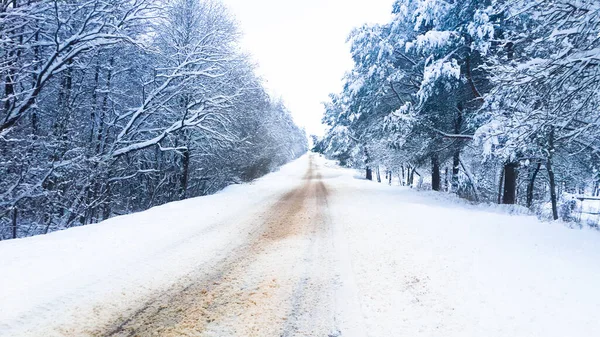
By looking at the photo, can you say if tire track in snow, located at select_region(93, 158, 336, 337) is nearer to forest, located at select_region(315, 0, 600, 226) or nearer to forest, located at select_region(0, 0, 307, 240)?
forest, located at select_region(0, 0, 307, 240)

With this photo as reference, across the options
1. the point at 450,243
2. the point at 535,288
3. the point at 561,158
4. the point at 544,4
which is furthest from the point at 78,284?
the point at 561,158

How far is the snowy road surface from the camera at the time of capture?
3.17m

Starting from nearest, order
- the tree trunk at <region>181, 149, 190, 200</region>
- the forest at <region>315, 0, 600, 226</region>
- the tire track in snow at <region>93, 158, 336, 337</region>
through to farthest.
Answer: the tire track in snow at <region>93, 158, 336, 337</region>
the forest at <region>315, 0, 600, 226</region>
the tree trunk at <region>181, 149, 190, 200</region>

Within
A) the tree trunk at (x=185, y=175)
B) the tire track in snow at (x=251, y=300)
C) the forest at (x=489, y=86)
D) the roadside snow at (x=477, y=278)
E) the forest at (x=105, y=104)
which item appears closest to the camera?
the tire track in snow at (x=251, y=300)

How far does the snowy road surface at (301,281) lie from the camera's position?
3.17 meters

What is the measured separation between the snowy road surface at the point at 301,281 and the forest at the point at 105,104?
337cm

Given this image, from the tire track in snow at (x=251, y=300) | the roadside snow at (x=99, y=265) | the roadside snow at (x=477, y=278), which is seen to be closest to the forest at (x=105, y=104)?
the roadside snow at (x=99, y=265)

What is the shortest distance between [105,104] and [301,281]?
12.6m

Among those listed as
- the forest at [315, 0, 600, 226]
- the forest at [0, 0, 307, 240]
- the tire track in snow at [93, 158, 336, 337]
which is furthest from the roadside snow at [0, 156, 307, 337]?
the forest at [315, 0, 600, 226]

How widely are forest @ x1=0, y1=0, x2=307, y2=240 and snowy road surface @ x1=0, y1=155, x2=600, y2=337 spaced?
11.1 feet

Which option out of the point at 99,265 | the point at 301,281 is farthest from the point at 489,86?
the point at 99,265

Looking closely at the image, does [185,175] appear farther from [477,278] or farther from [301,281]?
[477,278]

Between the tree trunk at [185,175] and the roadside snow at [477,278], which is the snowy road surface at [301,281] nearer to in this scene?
the roadside snow at [477,278]

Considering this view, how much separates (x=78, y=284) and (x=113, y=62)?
12.1 meters
